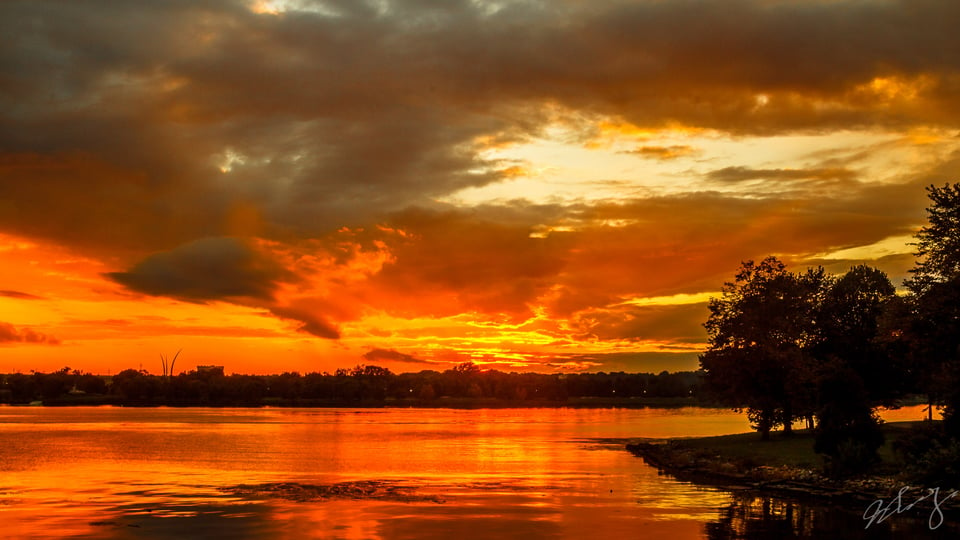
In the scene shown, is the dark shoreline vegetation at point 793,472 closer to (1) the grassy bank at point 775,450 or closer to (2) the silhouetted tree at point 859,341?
(1) the grassy bank at point 775,450

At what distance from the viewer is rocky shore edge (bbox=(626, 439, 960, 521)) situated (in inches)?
Answer: 1768

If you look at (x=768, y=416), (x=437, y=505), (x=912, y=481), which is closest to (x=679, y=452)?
(x=768, y=416)

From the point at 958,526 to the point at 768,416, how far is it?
143 ft

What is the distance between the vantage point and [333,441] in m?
118

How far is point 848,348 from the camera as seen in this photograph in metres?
60.0

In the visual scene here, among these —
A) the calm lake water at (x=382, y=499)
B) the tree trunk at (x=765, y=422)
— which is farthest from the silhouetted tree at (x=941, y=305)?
the tree trunk at (x=765, y=422)

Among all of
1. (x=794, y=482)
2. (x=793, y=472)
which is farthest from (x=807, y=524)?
(x=793, y=472)

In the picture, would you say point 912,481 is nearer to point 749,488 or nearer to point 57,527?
point 749,488

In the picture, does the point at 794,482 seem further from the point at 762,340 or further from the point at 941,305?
the point at 762,340
